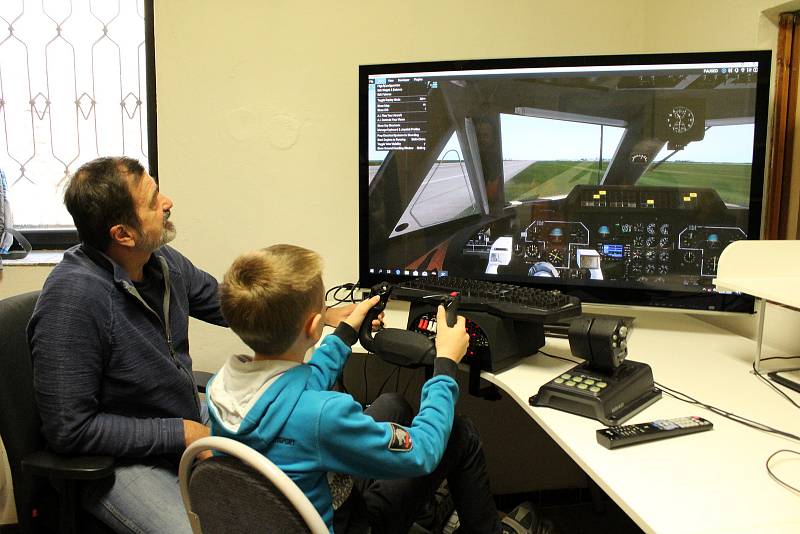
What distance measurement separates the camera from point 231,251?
7.61ft

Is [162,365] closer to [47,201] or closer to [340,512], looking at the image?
[340,512]

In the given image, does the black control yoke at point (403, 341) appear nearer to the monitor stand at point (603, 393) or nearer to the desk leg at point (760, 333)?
the monitor stand at point (603, 393)

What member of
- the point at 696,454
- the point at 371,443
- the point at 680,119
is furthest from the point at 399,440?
the point at 680,119

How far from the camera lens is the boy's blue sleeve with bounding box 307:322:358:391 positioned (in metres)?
1.32

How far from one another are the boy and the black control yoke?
14 cm

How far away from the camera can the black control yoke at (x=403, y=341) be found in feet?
5.01

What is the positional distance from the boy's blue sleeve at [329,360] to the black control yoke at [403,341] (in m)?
0.14

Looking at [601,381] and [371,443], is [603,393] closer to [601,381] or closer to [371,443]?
[601,381]

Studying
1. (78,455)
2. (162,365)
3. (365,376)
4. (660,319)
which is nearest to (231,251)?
(365,376)

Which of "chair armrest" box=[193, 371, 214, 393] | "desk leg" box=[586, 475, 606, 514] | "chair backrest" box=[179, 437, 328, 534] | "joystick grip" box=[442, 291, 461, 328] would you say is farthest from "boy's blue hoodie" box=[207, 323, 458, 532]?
"desk leg" box=[586, 475, 606, 514]

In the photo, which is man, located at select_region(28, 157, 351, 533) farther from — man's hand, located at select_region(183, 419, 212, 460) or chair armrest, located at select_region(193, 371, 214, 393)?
chair armrest, located at select_region(193, 371, 214, 393)

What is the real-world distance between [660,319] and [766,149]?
61 cm

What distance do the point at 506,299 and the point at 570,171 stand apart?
594 mm

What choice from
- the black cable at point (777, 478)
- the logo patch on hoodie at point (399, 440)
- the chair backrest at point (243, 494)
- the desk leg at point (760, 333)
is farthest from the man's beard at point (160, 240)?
the desk leg at point (760, 333)
